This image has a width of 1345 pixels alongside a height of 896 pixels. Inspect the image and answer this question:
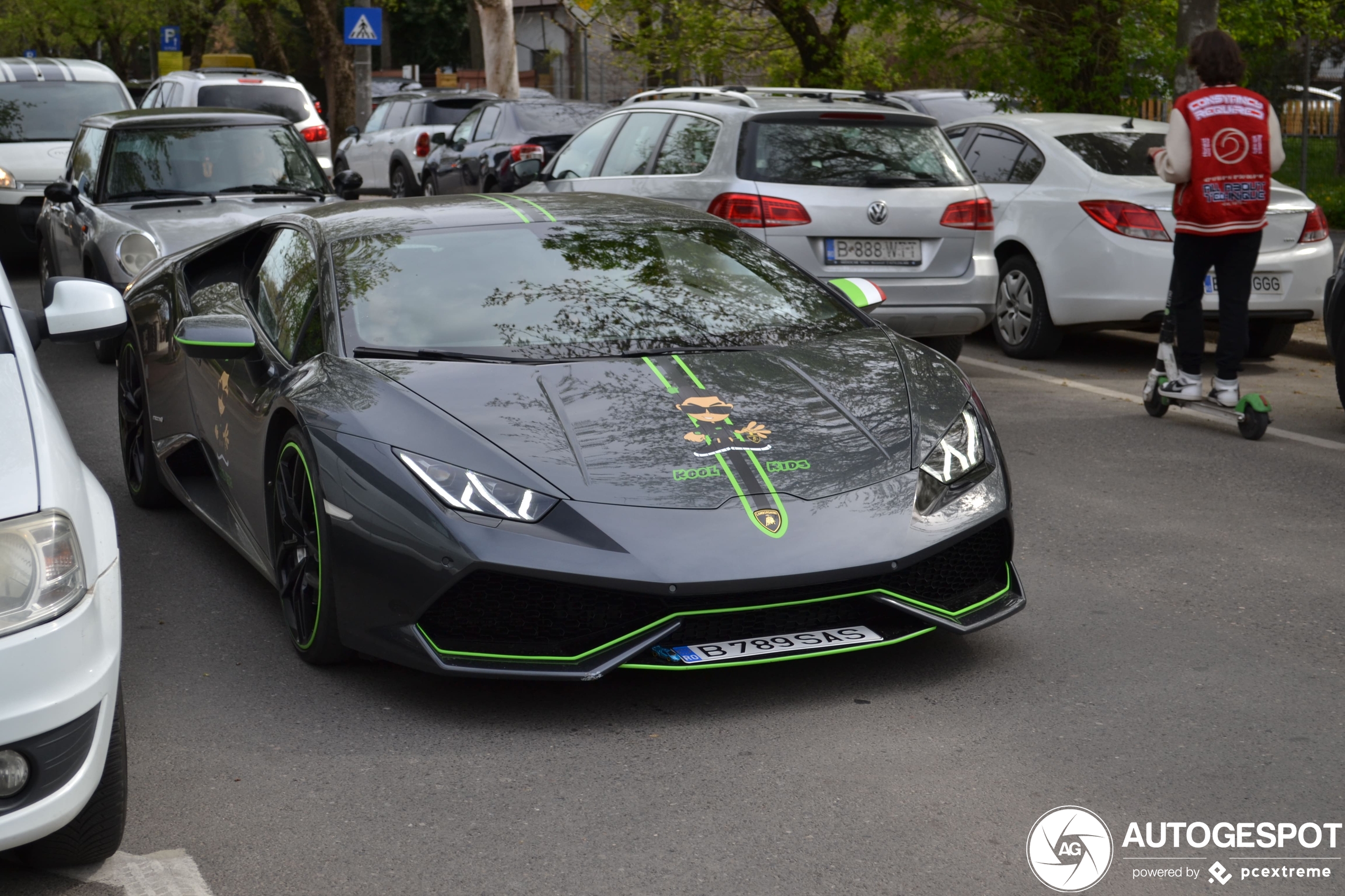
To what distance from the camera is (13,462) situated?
3.12 meters

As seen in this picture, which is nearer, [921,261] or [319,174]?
[921,261]

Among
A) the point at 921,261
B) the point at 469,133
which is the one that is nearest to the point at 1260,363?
the point at 921,261

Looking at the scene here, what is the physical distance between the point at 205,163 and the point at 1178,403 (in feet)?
21.5

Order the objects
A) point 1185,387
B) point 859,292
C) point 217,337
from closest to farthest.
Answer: point 217,337, point 859,292, point 1185,387

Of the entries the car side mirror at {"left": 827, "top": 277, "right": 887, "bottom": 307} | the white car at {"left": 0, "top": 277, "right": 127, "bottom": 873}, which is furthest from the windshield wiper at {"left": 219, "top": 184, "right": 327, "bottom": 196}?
the white car at {"left": 0, "top": 277, "right": 127, "bottom": 873}

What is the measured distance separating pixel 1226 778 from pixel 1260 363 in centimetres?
737

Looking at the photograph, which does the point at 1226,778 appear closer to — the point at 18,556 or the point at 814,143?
the point at 18,556

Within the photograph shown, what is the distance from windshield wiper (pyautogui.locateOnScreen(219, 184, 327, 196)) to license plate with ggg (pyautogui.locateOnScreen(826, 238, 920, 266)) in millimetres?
3876

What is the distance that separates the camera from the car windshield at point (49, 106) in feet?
49.9

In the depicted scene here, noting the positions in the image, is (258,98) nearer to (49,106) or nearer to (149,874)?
(49,106)

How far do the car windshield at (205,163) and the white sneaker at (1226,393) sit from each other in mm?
6173

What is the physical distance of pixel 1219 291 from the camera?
796 cm

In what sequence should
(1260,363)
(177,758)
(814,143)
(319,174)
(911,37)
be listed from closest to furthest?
(177,758) → (814,143) → (1260,363) → (319,174) → (911,37)

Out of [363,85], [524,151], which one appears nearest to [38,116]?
[524,151]
